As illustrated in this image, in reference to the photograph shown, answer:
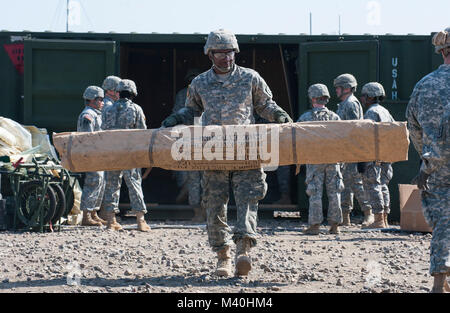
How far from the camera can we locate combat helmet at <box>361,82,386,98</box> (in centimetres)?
1116

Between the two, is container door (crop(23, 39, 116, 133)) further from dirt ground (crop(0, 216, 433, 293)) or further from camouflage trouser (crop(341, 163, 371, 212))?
camouflage trouser (crop(341, 163, 371, 212))

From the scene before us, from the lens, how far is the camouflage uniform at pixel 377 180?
10.9 meters

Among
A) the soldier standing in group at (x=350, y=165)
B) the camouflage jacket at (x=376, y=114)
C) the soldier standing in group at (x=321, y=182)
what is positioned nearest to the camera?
the soldier standing in group at (x=321, y=182)

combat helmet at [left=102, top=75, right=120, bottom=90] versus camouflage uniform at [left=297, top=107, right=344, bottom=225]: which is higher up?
combat helmet at [left=102, top=75, right=120, bottom=90]

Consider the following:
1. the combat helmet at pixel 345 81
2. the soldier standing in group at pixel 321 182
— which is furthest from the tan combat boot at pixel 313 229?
the combat helmet at pixel 345 81

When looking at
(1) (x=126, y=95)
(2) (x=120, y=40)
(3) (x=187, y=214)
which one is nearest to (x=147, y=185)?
(3) (x=187, y=214)

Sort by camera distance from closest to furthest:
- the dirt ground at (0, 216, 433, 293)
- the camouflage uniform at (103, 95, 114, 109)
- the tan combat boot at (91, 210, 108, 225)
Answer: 1. the dirt ground at (0, 216, 433, 293)
2. the camouflage uniform at (103, 95, 114, 109)
3. the tan combat boot at (91, 210, 108, 225)

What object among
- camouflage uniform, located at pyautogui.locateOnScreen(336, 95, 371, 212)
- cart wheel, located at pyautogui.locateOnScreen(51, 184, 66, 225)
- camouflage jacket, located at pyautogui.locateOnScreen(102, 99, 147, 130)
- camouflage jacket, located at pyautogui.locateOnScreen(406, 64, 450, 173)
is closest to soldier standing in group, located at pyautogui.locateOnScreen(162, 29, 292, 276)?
camouflage jacket, located at pyautogui.locateOnScreen(406, 64, 450, 173)

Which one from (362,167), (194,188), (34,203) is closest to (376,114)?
(362,167)

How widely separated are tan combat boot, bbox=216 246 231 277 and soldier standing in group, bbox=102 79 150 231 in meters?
4.15

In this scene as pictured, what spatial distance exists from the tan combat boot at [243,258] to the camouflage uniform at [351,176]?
15.3ft

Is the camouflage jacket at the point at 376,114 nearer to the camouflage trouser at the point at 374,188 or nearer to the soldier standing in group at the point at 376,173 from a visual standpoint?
the soldier standing in group at the point at 376,173

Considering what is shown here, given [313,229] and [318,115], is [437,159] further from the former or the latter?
[313,229]

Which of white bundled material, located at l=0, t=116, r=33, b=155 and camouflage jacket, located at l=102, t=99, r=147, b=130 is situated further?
white bundled material, located at l=0, t=116, r=33, b=155
